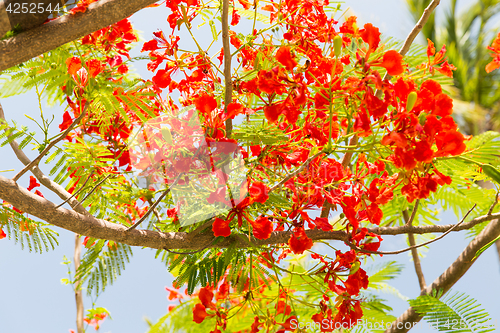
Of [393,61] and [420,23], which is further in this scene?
[420,23]

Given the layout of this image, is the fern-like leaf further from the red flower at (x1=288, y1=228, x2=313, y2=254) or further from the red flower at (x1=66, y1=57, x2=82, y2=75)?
the red flower at (x1=66, y1=57, x2=82, y2=75)

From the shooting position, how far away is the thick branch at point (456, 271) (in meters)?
1.31

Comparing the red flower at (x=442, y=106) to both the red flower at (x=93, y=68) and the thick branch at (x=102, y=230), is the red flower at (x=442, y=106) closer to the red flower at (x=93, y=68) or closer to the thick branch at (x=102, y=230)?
the thick branch at (x=102, y=230)

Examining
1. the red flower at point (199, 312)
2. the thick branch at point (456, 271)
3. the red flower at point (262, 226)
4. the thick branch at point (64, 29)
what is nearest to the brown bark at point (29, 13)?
the thick branch at point (64, 29)

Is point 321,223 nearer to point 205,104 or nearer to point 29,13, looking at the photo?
point 205,104

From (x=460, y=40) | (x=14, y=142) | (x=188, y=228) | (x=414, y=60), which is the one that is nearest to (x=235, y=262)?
(x=188, y=228)

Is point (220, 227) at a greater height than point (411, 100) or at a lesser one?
lesser

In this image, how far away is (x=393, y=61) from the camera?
A: 626mm

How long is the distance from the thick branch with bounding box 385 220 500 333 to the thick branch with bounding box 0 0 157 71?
1.33m

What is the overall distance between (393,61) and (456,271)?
3.55ft

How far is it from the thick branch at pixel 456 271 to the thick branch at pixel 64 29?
Answer: 4.36 feet

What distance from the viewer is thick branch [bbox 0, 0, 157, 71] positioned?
627 millimetres

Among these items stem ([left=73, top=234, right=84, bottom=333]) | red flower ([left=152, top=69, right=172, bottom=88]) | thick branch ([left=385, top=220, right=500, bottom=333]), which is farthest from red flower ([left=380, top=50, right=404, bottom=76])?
stem ([left=73, top=234, right=84, bottom=333])

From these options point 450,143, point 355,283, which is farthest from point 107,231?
point 450,143
